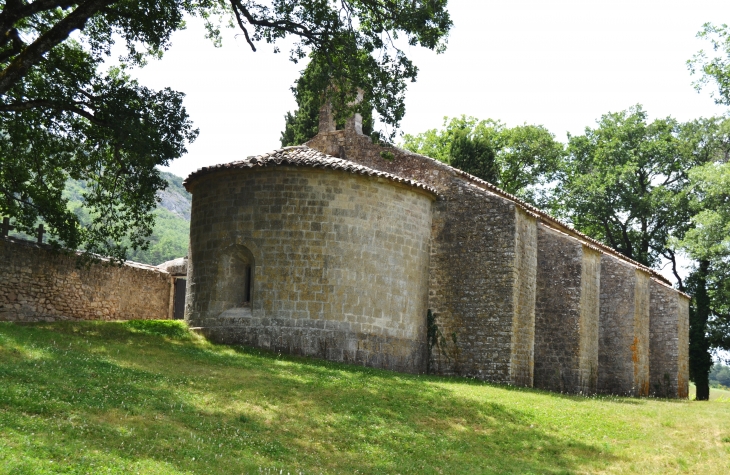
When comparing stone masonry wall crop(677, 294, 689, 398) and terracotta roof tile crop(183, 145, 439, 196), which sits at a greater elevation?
terracotta roof tile crop(183, 145, 439, 196)

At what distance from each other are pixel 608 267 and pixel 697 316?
1152cm

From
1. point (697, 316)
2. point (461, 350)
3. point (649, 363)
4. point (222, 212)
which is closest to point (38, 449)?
point (222, 212)

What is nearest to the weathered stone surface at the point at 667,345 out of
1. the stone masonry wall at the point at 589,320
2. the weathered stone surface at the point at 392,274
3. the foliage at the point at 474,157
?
the weathered stone surface at the point at 392,274

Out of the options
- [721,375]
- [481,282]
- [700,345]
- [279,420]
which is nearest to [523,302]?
[481,282]

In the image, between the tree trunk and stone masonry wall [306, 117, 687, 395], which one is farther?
the tree trunk

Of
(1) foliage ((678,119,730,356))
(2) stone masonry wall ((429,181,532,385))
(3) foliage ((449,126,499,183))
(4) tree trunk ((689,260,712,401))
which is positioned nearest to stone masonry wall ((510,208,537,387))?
(2) stone masonry wall ((429,181,532,385))

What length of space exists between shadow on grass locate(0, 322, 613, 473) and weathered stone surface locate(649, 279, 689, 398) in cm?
1439

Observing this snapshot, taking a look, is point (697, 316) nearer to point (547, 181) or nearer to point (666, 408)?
point (547, 181)

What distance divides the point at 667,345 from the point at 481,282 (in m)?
11.1

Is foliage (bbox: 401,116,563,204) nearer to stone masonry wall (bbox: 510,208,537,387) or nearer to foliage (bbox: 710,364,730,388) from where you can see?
stone masonry wall (bbox: 510,208,537,387)

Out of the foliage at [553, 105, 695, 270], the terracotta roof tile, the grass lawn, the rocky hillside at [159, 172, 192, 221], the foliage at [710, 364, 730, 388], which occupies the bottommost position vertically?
the foliage at [710, 364, 730, 388]

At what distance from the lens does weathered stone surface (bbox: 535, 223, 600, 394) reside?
22.5 metres

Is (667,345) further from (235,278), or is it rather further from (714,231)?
(235,278)

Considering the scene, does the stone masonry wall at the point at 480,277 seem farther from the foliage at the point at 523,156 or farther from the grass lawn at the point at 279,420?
the foliage at the point at 523,156
